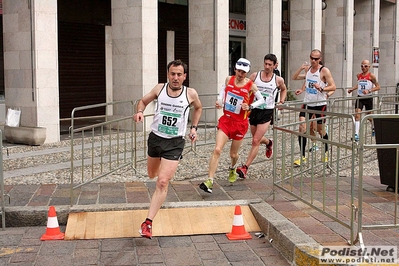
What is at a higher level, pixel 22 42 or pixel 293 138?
pixel 22 42

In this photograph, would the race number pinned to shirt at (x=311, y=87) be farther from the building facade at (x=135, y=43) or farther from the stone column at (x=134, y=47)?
the stone column at (x=134, y=47)

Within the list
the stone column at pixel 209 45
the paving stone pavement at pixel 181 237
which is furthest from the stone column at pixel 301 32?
the paving stone pavement at pixel 181 237

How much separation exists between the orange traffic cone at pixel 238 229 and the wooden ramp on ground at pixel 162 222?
20 cm

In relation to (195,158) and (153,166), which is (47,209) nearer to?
(153,166)

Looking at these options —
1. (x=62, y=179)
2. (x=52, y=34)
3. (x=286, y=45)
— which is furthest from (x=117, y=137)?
(x=286, y=45)

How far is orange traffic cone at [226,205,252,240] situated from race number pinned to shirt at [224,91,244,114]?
83.8 inches

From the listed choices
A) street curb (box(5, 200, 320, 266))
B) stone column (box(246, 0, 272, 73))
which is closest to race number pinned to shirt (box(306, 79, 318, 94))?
street curb (box(5, 200, 320, 266))

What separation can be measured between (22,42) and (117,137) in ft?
16.2

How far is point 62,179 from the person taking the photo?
29.7 ft

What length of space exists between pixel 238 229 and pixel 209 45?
38.5 feet

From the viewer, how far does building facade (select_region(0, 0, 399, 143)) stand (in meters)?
13.2

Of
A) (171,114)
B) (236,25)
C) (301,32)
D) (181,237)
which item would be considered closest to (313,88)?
(171,114)

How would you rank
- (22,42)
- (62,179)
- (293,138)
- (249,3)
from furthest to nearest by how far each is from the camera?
(249,3)
(22,42)
(62,179)
(293,138)

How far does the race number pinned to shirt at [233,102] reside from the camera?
8320mm
